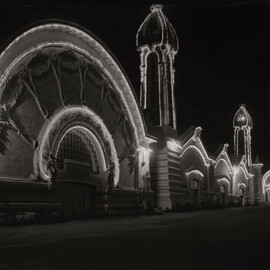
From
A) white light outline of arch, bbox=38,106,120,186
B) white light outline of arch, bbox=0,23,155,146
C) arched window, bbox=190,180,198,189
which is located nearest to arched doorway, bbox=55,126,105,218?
white light outline of arch, bbox=38,106,120,186

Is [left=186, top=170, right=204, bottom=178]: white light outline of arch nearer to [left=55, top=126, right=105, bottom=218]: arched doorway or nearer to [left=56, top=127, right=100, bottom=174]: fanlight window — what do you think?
[left=55, top=126, right=105, bottom=218]: arched doorway

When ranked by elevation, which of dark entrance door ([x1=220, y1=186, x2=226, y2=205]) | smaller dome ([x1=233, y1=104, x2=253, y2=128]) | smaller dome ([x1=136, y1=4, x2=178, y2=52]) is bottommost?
dark entrance door ([x1=220, y1=186, x2=226, y2=205])

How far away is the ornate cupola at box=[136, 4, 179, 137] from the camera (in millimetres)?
32594

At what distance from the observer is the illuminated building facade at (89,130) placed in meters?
18.8

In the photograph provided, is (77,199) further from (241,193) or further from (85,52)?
(241,193)

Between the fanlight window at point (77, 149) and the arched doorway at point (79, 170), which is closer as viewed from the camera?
the arched doorway at point (79, 170)

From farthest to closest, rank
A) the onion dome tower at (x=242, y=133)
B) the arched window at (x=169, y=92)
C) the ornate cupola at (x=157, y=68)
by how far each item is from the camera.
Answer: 1. the onion dome tower at (x=242, y=133)
2. the arched window at (x=169, y=92)
3. the ornate cupola at (x=157, y=68)

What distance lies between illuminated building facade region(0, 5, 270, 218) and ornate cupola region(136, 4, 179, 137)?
2.8 inches

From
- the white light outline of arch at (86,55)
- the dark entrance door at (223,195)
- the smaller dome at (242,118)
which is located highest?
the smaller dome at (242,118)

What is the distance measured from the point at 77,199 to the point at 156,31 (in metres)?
15.3

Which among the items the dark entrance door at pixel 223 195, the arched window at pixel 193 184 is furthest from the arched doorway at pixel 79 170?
the dark entrance door at pixel 223 195

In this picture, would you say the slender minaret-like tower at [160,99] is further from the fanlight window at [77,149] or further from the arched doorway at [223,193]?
the arched doorway at [223,193]

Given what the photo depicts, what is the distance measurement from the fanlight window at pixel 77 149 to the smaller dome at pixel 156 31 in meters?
11.9

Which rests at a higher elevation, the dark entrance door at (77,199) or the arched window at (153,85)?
the arched window at (153,85)
